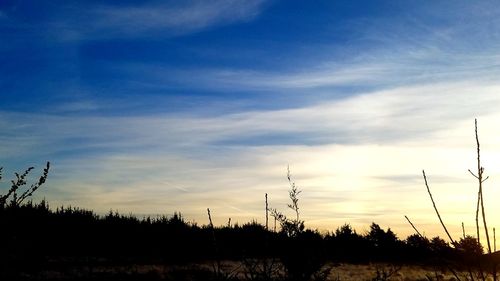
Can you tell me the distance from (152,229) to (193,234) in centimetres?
124

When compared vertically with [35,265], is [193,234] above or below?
above

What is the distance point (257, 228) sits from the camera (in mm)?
16156

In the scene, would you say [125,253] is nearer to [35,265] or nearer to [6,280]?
[35,265]

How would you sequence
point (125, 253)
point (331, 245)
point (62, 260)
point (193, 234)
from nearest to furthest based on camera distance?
point (62, 260) → point (125, 253) → point (193, 234) → point (331, 245)

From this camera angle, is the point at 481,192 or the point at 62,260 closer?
the point at 481,192

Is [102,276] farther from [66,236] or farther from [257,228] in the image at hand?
[257,228]

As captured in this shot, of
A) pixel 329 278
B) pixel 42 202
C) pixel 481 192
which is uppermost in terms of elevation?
pixel 42 202

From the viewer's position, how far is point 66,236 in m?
12.0

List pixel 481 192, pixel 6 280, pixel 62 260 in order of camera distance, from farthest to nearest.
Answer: pixel 62 260, pixel 6 280, pixel 481 192

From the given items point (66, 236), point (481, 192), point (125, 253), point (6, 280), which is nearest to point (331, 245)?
point (125, 253)

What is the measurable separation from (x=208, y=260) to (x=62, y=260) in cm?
350

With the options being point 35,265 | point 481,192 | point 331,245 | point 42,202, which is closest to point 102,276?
point 35,265

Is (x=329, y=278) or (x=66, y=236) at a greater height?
(x=66, y=236)

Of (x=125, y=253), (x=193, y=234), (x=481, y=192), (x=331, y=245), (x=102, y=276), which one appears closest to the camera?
(x=481, y=192)
